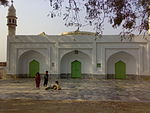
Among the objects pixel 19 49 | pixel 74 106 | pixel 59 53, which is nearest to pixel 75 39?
pixel 59 53

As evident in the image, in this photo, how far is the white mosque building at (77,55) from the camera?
22.9 metres

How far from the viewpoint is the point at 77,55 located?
24.6 meters

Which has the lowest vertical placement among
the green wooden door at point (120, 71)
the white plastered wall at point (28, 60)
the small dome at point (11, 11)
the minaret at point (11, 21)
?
the green wooden door at point (120, 71)

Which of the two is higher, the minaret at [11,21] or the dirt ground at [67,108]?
the minaret at [11,21]

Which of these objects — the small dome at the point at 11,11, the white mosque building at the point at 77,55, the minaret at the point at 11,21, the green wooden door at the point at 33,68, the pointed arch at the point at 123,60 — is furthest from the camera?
the small dome at the point at 11,11

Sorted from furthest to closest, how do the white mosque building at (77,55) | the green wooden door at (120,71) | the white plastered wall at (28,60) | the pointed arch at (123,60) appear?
the white plastered wall at (28,60), the green wooden door at (120,71), the pointed arch at (123,60), the white mosque building at (77,55)

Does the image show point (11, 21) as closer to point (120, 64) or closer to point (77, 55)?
point (77, 55)

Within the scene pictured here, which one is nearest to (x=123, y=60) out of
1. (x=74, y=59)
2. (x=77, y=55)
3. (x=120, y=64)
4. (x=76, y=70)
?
(x=120, y=64)

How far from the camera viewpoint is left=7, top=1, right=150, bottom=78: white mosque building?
2289 centimetres

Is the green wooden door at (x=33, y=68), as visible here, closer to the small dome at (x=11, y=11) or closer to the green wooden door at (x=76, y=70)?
the green wooden door at (x=76, y=70)

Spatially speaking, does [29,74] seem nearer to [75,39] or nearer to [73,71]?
[73,71]

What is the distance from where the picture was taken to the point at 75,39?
76.5 ft

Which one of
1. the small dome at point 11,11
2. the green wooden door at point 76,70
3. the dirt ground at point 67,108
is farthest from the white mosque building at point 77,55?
the dirt ground at point 67,108

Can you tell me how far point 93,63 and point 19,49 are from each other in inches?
307
